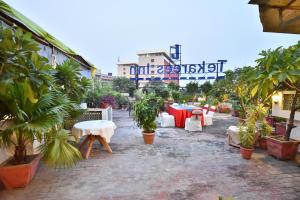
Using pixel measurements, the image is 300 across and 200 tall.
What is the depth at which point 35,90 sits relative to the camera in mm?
1854

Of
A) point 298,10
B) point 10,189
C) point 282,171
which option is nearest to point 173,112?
point 282,171

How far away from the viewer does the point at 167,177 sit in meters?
3.01

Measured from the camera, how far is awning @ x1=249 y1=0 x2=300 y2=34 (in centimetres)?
135

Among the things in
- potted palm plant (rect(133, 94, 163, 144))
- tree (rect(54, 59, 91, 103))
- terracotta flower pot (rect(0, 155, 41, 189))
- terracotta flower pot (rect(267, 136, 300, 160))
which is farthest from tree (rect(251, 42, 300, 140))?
terracotta flower pot (rect(0, 155, 41, 189))

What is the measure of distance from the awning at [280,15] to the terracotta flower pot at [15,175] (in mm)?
3092

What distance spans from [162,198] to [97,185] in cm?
94

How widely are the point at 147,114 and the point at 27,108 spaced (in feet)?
9.03

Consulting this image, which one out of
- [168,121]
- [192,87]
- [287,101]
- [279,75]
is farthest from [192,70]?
[279,75]

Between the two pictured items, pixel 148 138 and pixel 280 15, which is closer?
pixel 280 15

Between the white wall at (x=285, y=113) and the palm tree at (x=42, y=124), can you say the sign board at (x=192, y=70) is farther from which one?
the palm tree at (x=42, y=124)

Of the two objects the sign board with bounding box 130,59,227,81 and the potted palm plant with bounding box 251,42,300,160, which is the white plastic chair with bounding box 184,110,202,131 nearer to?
the potted palm plant with bounding box 251,42,300,160

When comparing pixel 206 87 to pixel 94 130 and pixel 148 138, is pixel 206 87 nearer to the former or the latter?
pixel 148 138

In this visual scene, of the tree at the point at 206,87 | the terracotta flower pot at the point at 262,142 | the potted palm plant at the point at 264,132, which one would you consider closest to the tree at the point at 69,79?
the potted palm plant at the point at 264,132

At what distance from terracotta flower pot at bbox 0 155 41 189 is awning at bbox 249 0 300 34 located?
122 inches
